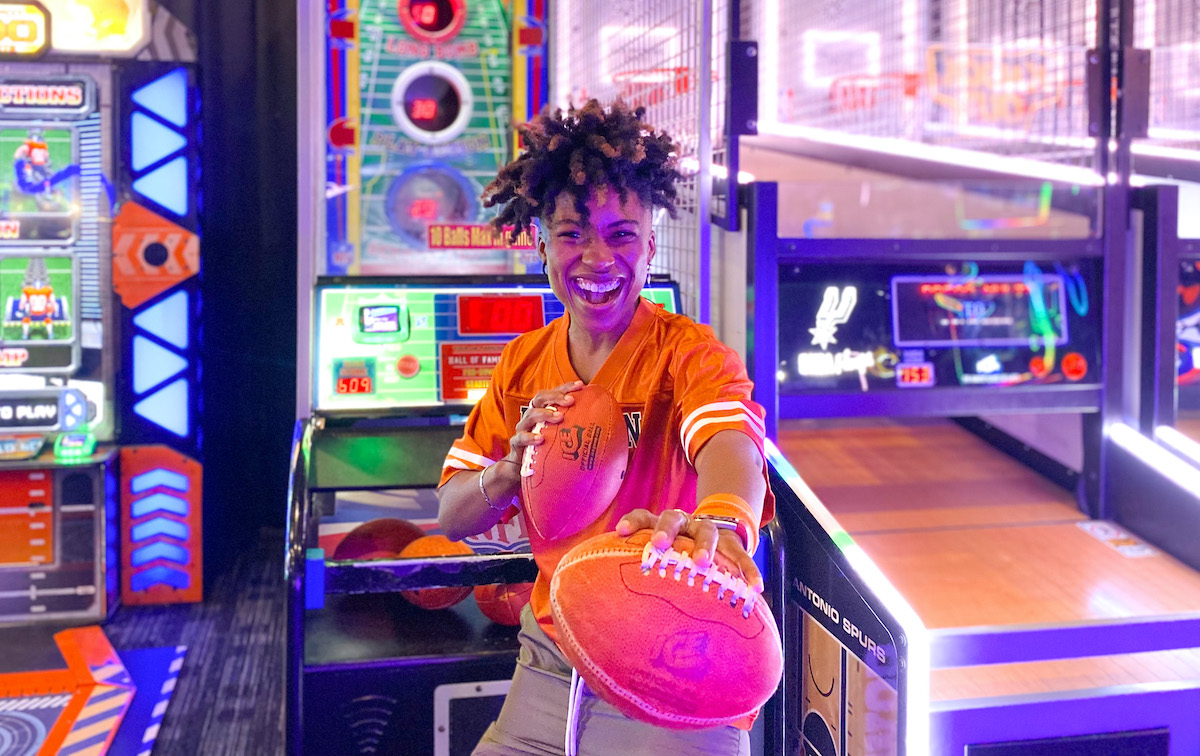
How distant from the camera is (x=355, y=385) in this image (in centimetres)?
253

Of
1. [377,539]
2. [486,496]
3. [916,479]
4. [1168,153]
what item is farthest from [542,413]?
[1168,153]

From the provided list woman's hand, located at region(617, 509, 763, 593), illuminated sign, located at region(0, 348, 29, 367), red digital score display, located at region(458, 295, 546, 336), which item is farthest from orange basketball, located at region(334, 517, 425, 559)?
illuminated sign, located at region(0, 348, 29, 367)

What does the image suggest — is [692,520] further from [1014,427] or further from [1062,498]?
[1014,427]

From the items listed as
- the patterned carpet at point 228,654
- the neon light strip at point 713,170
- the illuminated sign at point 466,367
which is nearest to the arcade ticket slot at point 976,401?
the neon light strip at point 713,170

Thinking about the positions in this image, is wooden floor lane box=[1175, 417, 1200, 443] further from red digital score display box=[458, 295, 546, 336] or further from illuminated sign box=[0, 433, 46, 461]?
illuminated sign box=[0, 433, 46, 461]

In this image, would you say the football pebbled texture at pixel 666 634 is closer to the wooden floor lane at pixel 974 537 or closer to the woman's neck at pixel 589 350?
the woman's neck at pixel 589 350

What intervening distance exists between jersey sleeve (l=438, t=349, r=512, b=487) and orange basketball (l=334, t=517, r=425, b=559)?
86 centimetres

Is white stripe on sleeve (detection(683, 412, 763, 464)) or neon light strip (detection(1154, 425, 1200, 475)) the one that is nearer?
white stripe on sleeve (detection(683, 412, 763, 464))

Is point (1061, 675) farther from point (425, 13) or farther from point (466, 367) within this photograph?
point (425, 13)

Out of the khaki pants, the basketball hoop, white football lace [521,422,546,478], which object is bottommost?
the khaki pants

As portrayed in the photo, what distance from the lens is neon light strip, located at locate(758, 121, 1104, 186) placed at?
2699 mm

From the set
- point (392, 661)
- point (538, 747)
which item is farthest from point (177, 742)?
point (538, 747)

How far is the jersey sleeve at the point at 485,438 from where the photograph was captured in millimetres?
1618

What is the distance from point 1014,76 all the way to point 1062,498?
2.03 meters
